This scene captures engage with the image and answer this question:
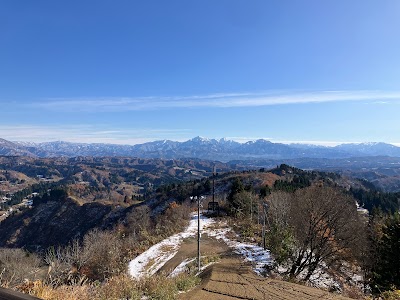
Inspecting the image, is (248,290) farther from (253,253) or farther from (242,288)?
(253,253)

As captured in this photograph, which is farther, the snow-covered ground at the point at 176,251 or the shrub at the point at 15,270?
the snow-covered ground at the point at 176,251

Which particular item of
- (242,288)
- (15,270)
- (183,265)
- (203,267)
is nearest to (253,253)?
(203,267)

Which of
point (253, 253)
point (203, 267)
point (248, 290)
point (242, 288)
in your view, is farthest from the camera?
point (253, 253)

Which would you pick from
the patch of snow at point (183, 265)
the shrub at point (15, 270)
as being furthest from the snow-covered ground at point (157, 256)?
the shrub at point (15, 270)

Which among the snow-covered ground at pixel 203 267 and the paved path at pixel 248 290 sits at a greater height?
the paved path at pixel 248 290

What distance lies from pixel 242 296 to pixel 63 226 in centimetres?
10745

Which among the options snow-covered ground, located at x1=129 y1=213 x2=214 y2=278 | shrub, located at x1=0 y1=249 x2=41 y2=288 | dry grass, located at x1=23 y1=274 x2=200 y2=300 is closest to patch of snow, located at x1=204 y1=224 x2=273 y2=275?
snow-covered ground, located at x1=129 y1=213 x2=214 y2=278

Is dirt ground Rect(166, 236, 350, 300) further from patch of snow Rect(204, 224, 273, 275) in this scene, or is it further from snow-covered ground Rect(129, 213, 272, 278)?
snow-covered ground Rect(129, 213, 272, 278)

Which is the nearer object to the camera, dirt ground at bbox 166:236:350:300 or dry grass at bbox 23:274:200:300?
dry grass at bbox 23:274:200:300

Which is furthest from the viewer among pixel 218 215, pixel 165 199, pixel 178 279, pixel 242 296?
pixel 165 199

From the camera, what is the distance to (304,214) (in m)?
17.5

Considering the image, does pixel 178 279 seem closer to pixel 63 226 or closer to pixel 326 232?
pixel 326 232

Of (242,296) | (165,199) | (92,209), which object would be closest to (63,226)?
(92,209)

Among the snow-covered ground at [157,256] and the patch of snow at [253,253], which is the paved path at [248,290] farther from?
the snow-covered ground at [157,256]
